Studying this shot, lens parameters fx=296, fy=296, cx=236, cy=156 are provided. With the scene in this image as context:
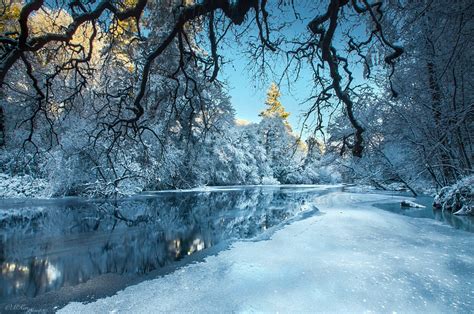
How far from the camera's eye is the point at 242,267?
3604mm

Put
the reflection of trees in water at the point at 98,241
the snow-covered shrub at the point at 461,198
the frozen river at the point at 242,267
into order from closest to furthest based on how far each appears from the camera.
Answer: the frozen river at the point at 242,267
the reflection of trees in water at the point at 98,241
the snow-covered shrub at the point at 461,198

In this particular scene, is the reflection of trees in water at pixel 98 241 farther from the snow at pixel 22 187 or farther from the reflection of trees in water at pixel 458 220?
the snow at pixel 22 187

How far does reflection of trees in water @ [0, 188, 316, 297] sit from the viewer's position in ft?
12.0

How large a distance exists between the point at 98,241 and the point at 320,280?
4.04m

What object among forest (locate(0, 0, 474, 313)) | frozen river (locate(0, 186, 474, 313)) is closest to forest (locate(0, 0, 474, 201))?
forest (locate(0, 0, 474, 313))

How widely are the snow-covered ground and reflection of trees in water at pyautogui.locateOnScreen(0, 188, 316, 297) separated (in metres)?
0.86

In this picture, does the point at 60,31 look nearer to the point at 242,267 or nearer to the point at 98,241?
the point at 98,241

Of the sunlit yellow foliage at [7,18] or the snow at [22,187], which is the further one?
the snow at [22,187]

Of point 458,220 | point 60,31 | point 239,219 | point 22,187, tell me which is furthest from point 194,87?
point 22,187

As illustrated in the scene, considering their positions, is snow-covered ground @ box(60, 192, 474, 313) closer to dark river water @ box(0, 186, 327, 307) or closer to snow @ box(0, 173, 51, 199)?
dark river water @ box(0, 186, 327, 307)

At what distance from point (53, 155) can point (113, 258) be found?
414 inches

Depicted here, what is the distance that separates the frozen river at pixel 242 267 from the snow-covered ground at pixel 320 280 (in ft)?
0.04

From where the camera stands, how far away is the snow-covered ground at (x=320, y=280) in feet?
8.31

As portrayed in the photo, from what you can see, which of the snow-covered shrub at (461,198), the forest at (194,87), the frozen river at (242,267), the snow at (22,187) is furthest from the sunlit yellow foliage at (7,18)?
the snow-covered shrub at (461,198)
